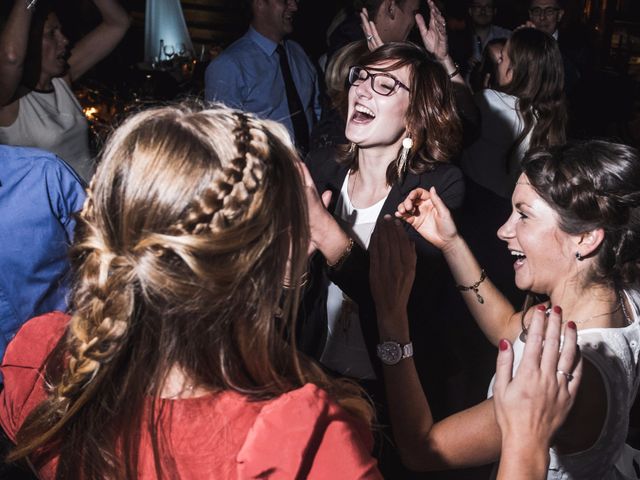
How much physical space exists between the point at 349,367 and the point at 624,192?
901 mm

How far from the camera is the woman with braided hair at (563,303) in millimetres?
1227

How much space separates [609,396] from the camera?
4.00 feet

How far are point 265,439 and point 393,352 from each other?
2.48 feet

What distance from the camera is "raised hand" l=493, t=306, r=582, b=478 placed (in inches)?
39.1

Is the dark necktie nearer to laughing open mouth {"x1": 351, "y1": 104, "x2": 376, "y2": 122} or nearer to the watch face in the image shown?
laughing open mouth {"x1": 351, "y1": 104, "x2": 376, "y2": 122}

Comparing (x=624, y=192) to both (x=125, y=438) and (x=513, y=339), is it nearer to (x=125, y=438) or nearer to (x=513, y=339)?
(x=513, y=339)

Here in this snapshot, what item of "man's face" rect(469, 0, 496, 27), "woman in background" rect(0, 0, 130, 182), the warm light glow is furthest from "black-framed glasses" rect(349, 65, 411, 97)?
"man's face" rect(469, 0, 496, 27)

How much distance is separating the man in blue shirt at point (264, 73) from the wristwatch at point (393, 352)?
6.61ft

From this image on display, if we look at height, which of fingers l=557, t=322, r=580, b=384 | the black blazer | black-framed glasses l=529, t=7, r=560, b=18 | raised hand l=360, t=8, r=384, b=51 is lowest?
the black blazer

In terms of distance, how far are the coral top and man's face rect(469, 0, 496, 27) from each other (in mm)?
4332

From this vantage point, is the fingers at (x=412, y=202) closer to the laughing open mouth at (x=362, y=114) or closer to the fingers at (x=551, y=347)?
the laughing open mouth at (x=362, y=114)

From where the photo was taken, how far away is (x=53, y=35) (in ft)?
7.98

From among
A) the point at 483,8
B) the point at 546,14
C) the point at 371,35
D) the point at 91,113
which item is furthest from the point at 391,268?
the point at 483,8

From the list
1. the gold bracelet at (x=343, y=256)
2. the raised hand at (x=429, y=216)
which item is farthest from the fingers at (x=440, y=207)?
the gold bracelet at (x=343, y=256)
